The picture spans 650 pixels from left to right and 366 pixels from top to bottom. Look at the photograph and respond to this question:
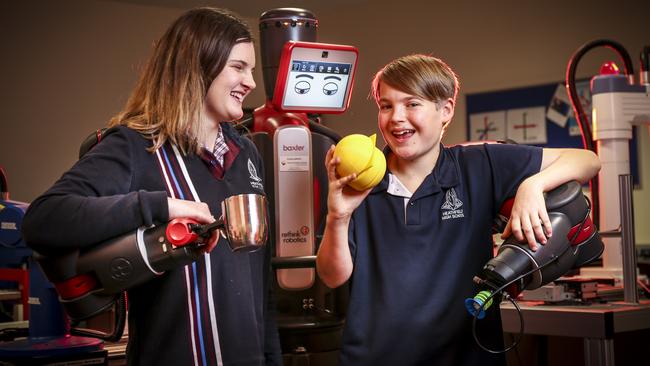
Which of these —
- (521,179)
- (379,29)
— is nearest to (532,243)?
(521,179)

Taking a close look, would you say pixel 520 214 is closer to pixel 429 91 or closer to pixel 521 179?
pixel 521 179

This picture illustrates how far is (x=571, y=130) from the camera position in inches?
251

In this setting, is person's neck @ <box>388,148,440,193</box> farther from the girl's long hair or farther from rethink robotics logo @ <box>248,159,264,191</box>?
the girl's long hair

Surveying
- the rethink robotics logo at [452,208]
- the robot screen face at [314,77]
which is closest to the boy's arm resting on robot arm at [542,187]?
the rethink robotics logo at [452,208]

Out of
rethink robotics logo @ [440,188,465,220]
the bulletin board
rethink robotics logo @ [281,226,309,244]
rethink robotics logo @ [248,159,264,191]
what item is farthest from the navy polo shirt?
the bulletin board

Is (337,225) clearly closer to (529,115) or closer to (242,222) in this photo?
(242,222)

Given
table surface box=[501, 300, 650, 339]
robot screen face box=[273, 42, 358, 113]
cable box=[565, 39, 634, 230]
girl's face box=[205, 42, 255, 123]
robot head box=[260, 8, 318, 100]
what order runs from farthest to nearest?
cable box=[565, 39, 634, 230], robot head box=[260, 8, 318, 100], robot screen face box=[273, 42, 358, 113], table surface box=[501, 300, 650, 339], girl's face box=[205, 42, 255, 123]

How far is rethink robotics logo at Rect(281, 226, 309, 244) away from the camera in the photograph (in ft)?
8.73

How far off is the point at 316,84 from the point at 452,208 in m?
1.08

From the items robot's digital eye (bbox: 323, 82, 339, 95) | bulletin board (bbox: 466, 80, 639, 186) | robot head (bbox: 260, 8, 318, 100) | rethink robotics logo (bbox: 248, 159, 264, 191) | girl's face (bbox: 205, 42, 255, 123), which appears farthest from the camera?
bulletin board (bbox: 466, 80, 639, 186)

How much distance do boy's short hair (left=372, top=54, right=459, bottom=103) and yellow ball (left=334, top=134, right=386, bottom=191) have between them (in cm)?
26

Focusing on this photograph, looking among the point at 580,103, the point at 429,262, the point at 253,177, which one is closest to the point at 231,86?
the point at 253,177

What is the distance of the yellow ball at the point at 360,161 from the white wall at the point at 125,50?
5.08 m

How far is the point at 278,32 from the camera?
9.51ft
